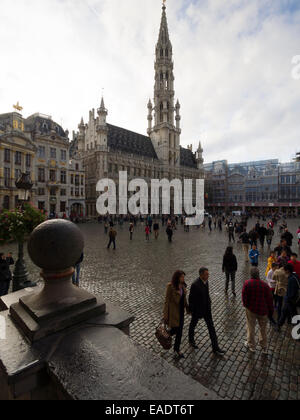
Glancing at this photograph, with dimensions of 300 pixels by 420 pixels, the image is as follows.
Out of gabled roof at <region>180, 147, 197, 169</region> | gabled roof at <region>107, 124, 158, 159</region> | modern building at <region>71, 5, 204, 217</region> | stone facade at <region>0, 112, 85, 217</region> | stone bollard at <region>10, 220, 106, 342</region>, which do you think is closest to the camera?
stone bollard at <region>10, 220, 106, 342</region>

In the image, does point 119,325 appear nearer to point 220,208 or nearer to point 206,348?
point 206,348

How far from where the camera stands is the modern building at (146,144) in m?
46.1

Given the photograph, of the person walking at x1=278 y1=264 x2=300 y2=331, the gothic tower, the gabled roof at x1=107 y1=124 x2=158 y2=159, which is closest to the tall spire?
the gothic tower

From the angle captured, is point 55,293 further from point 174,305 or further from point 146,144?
point 146,144

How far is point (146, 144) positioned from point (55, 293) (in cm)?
6297

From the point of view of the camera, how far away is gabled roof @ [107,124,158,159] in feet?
174

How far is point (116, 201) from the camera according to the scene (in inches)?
1842

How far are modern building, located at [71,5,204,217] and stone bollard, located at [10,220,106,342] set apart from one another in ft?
143

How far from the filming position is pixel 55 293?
2836 mm

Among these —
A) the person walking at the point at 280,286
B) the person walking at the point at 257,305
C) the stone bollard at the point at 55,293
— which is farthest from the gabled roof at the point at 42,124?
the person walking at the point at 257,305

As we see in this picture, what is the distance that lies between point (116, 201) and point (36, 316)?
44876 mm

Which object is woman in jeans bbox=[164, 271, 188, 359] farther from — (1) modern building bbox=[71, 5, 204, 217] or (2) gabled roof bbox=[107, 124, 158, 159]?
(2) gabled roof bbox=[107, 124, 158, 159]
